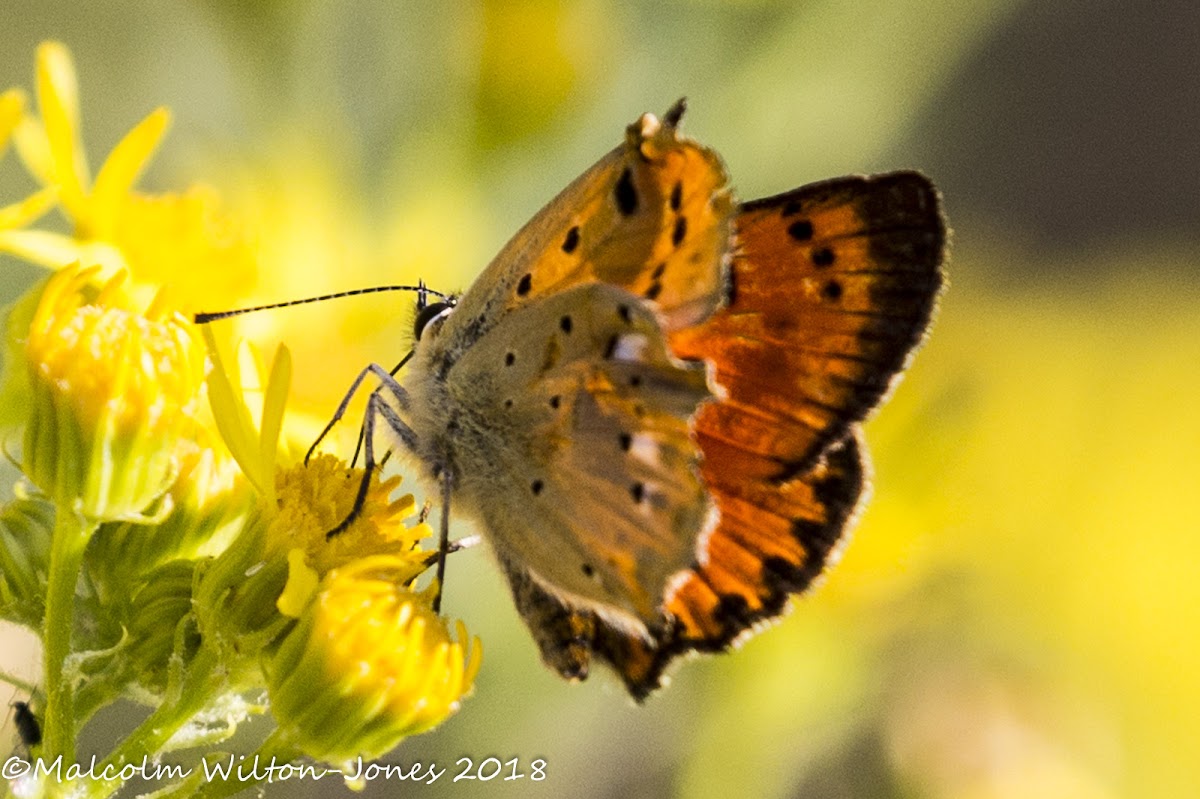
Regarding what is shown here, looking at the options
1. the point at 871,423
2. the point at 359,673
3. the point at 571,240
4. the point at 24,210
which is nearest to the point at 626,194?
the point at 571,240

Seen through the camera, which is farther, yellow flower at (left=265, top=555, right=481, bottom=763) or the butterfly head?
the butterfly head

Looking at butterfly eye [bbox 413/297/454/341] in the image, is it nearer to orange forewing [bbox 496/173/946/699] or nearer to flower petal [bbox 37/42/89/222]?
orange forewing [bbox 496/173/946/699]

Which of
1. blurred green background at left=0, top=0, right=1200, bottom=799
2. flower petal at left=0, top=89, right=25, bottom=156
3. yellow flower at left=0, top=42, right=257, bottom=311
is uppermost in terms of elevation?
flower petal at left=0, top=89, right=25, bottom=156

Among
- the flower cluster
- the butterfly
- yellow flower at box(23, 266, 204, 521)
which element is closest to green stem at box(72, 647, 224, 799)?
the flower cluster

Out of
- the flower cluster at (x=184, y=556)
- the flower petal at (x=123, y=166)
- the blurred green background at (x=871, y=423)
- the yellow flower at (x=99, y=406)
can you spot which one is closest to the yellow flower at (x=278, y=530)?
the flower cluster at (x=184, y=556)

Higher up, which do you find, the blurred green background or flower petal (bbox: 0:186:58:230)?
flower petal (bbox: 0:186:58:230)

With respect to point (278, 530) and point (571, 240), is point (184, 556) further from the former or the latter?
point (571, 240)

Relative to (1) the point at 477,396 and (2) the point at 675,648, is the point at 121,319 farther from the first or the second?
(2) the point at 675,648

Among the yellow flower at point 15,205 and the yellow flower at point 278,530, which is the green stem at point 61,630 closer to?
the yellow flower at point 278,530
